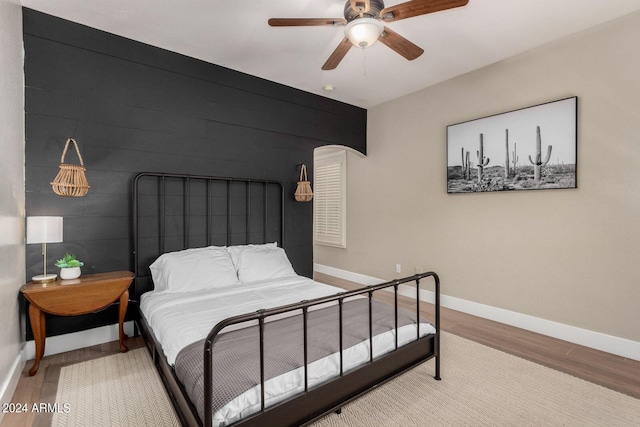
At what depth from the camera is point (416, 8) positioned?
1.95m

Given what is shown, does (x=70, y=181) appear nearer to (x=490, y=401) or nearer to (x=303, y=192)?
(x=303, y=192)

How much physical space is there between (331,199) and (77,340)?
4277 millimetres

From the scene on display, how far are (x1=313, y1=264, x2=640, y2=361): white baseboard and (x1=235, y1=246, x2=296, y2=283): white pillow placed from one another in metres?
2.04

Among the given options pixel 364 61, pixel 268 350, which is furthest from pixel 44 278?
pixel 364 61

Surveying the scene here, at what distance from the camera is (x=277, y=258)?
3424mm

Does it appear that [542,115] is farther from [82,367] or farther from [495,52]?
[82,367]

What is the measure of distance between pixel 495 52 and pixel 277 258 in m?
3.13

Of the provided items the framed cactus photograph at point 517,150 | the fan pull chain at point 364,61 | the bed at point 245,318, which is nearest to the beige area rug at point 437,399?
the bed at point 245,318

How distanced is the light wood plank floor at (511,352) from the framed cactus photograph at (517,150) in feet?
4.88

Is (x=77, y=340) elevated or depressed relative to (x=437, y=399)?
elevated

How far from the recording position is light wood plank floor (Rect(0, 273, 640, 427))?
2.13 meters

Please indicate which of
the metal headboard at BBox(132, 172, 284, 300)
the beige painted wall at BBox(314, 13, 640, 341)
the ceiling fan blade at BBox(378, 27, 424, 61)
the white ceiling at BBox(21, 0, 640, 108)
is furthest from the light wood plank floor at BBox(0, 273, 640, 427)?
the white ceiling at BBox(21, 0, 640, 108)

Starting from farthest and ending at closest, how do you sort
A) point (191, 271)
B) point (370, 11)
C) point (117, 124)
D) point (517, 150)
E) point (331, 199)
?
point (331, 199), point (517, 150), point (117, 124), point (191, 271), point (370, 11)

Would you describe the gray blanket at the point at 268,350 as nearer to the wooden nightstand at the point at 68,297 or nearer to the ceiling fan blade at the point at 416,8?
the wooden nightstand at the point at 68,297
